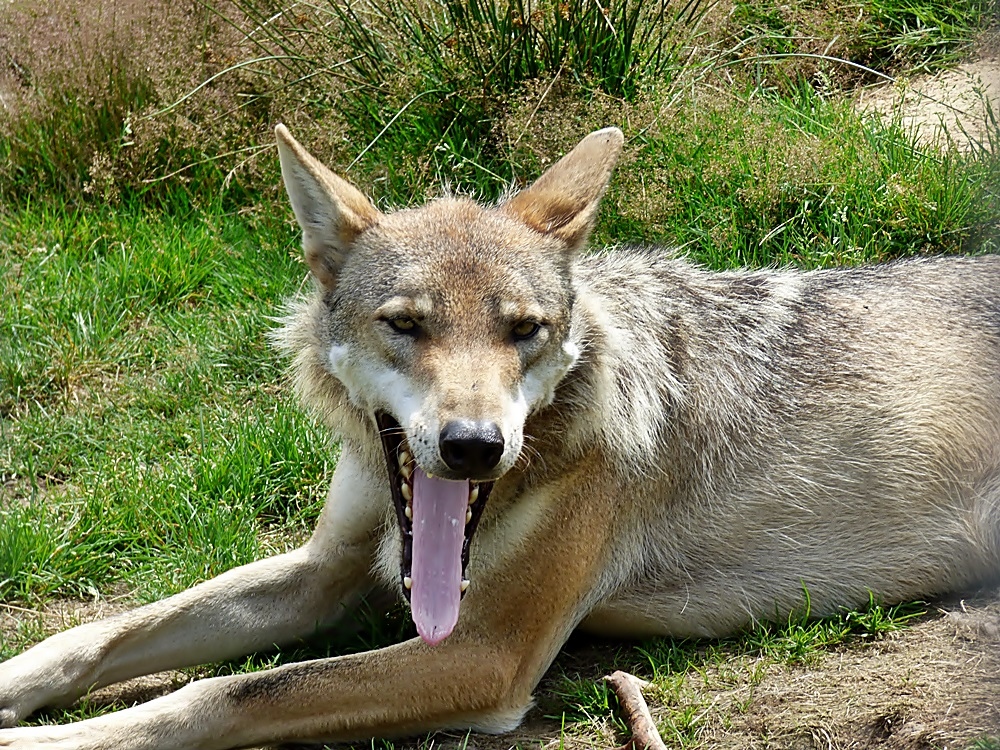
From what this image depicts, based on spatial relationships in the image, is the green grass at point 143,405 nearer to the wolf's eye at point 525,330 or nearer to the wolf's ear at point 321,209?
the wolf's ear at point 321,209

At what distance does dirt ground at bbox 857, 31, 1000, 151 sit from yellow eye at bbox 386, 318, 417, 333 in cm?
393

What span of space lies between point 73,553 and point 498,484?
84.7 inches

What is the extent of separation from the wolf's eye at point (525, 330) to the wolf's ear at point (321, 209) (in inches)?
28.8

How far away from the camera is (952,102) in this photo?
7.33 m

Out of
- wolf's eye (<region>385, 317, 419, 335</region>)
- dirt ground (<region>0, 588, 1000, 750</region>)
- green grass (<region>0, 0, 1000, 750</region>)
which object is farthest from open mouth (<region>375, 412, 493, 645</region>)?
green grass (<region>0, 0, 1000, 750</region>)

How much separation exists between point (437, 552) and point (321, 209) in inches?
52.2

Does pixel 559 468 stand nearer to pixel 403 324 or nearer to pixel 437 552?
pixel 437 552

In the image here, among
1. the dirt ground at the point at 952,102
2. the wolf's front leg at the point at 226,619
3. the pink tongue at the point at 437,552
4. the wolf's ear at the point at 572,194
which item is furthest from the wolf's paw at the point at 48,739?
the dirt ground at the point at 952,102

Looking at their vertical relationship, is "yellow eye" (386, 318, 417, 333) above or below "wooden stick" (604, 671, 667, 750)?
above

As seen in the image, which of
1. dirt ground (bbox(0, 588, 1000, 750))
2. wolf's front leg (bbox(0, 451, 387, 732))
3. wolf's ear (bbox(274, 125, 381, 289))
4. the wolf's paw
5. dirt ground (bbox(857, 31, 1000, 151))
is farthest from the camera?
dirt ground (bbox(857, 31, 1000, 151))

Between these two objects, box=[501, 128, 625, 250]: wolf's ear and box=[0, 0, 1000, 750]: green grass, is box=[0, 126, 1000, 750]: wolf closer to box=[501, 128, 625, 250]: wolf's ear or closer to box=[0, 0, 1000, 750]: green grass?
box=[501, 128, 625, 250]: wolf's ear

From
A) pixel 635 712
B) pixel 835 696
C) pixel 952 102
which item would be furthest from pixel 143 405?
pixel 952 102

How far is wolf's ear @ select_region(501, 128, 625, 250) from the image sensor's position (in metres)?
4.50

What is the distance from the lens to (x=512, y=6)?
22.6 ft
